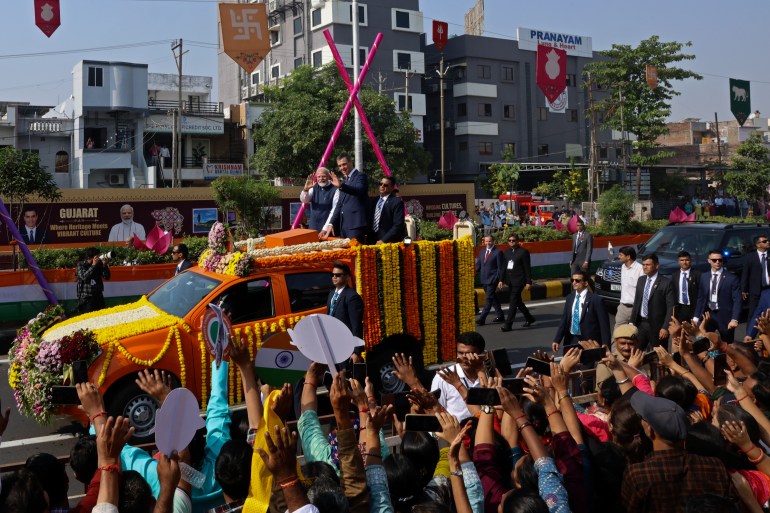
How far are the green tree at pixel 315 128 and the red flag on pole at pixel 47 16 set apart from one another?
2310 cm

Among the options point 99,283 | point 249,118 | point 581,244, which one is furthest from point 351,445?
point 249,118

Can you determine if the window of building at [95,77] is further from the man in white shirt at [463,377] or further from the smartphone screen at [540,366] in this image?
the smartphone screen at [540,366]

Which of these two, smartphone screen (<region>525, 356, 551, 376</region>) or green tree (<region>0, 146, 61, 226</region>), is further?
green tree (<region>0, 146, 61, 226</region>)

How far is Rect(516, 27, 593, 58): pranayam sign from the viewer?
202 feet

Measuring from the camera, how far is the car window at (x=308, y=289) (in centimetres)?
879

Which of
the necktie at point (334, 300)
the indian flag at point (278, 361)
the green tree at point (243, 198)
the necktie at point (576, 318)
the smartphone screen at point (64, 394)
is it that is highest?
the green tree at point (243, 198)

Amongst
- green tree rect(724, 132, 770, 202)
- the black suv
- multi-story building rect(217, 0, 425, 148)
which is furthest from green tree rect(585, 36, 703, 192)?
the black suv

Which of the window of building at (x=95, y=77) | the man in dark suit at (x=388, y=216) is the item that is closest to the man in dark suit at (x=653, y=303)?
the man in dark suit at (x=388, y=216)

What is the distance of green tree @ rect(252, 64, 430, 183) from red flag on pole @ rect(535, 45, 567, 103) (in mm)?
15329

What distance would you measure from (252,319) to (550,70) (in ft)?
73.0

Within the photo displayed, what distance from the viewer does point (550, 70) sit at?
28422 mm

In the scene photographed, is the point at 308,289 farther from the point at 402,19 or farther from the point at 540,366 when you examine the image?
the point at 402,19

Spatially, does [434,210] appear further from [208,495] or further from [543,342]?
[208,495]

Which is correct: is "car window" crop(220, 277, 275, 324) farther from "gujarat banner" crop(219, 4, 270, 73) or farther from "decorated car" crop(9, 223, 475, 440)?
"gujarat banner" crop(219, 4, 270, 73)
